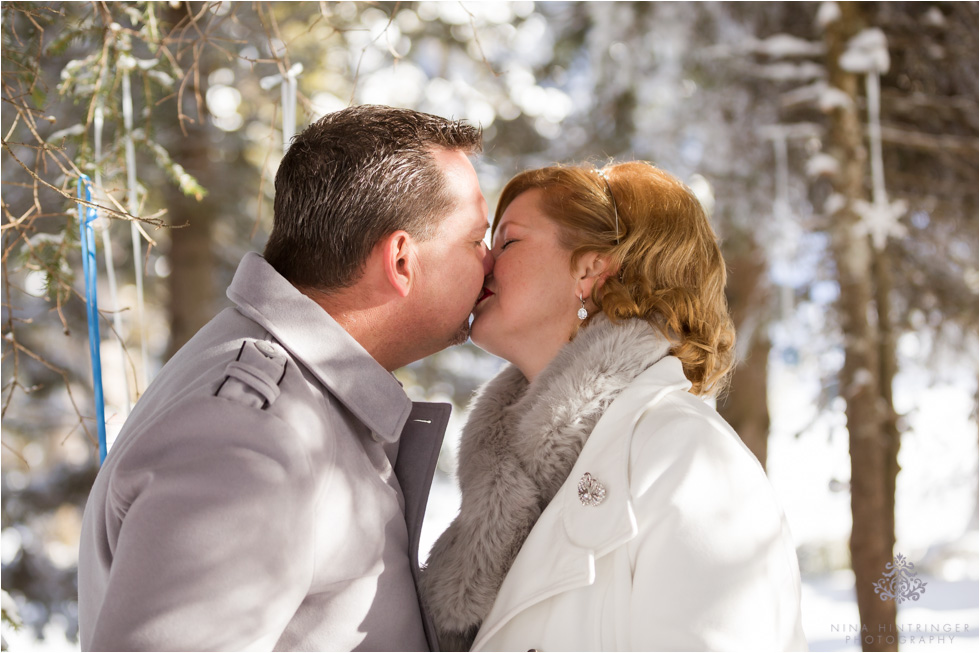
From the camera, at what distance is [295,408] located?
1470 millimetres

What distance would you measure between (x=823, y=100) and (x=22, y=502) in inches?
206

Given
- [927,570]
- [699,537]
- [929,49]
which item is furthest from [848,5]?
[699,537]

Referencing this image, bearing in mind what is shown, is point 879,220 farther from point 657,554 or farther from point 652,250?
point 657,554

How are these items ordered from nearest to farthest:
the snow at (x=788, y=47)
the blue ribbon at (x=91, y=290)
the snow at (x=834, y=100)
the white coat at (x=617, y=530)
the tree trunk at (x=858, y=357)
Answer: the white coat at (x=617, y=530) → the blue ribbon at (x=91, y=290) → the tree trunk at (x=858, y=357) → the snow at (x=834, y=100) → the snow at (x=788, y=47)

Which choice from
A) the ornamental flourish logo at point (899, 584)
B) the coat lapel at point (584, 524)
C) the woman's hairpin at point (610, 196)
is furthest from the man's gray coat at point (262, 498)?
the ornamental flourish logo at point (899, 584)

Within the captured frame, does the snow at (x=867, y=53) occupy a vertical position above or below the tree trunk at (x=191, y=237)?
above

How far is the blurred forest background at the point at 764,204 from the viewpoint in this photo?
14.2 feet

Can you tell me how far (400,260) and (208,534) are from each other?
31.7 inches

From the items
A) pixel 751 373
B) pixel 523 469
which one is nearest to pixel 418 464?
pixel 523 469

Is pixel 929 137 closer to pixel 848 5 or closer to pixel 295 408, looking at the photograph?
pixel 848 5

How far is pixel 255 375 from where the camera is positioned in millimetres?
1451

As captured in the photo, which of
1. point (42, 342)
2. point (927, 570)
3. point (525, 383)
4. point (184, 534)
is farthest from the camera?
point (42, 342)

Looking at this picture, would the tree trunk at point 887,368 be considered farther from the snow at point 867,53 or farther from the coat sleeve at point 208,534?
the coat sleeve at point 208,534

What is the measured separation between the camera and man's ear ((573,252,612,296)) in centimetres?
208
